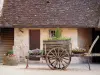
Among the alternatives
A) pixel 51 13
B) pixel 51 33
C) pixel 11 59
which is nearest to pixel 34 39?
pixel 51 33

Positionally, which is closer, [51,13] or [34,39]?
[51,13]

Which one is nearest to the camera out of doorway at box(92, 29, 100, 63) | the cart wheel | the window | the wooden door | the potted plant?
the cart wheel

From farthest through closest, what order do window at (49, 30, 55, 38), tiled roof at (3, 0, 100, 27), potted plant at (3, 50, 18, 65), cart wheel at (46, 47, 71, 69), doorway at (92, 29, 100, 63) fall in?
doorway at (92, 29, 100, 63) → window at (49, 30, 55, 38) → tiled roof at (3, 0, 100, 27) → potted plant at (3, 50, 18, 65) → cart wheel at (46, 47, 71, 69)

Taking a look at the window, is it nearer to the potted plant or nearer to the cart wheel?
the potted plant

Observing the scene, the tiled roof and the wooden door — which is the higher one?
the tiled roof

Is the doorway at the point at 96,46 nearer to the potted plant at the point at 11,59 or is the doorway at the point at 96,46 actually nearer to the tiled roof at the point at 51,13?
the tiled roof at the point at 51,13

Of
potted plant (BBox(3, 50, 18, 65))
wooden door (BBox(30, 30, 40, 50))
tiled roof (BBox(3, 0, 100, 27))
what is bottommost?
potted plant (BBox(3, 50, 18, 65))

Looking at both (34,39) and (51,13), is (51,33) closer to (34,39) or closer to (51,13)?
(34,39)

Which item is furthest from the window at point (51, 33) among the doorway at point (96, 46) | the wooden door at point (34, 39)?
the doorway at point (96, 46)

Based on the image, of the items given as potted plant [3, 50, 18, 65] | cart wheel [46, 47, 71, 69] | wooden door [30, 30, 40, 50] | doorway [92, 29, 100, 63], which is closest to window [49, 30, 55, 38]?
wooden door [30, 30, 40, 50]

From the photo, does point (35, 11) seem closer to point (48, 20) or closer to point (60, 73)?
point (48, 20)

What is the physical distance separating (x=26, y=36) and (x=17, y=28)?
2.46 ft

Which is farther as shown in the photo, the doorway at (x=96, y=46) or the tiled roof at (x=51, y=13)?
the doorway at (x=96, y=46)

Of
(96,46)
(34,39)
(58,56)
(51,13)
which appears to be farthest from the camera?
(96,46)
